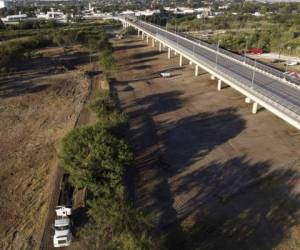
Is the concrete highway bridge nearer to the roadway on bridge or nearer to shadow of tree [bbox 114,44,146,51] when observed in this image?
the roadway on bridge

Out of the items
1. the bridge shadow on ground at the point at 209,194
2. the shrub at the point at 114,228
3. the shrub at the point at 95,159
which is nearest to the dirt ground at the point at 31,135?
the shrub at the point at 95,159

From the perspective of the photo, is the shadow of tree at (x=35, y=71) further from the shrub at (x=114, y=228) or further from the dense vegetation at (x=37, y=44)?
the shrub at (x=114, y=228)

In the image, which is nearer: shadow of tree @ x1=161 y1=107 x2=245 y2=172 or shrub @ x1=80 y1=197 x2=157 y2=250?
shrub @ x1=80 y1=197 x2=157 y2=250

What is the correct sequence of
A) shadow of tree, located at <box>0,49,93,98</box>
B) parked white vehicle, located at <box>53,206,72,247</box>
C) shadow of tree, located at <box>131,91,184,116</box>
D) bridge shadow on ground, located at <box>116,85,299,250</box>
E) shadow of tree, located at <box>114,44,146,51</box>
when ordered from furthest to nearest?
shadow of tree, located at <box>114,44,146,51</box> < shadow of tree, located at <box>0,49,93,98</box> < shadow of tree, located at <box>131,91,184,116</box> < bridge shadow on ground, located at <box>116,85,299,250</box> < parked white vehicle, located at <box>53,206,72,247</box>

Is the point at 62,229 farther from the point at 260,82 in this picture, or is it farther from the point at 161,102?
the point at 260,82

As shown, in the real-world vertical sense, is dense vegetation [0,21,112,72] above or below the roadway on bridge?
below

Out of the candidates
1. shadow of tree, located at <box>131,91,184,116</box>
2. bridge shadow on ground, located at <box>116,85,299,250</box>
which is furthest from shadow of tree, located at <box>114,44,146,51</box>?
bridge shadow on ground, located at <box>116,85,299,250</box>

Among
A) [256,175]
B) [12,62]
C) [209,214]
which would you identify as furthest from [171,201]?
[12,62]
